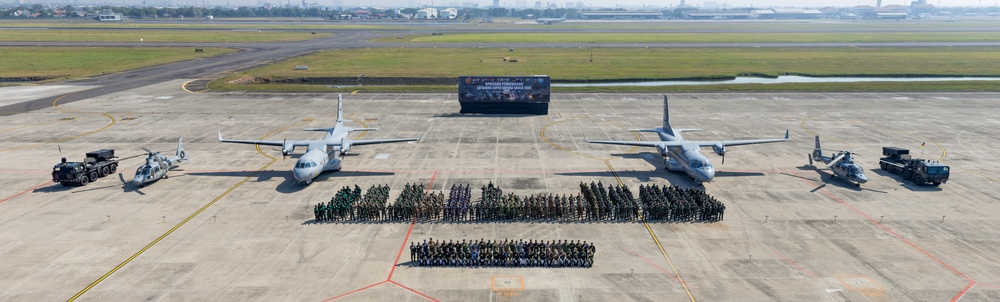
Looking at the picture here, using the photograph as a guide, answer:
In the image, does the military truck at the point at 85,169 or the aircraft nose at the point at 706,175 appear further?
the aircraft nose at the point at 706,175

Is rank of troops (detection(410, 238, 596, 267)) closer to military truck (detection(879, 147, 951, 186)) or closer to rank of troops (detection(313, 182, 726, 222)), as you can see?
rank of troops (detection(313, 182, 726, 222))

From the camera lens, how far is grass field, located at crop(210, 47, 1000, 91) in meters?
108

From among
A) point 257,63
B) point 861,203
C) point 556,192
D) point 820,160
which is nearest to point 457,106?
point 556,192

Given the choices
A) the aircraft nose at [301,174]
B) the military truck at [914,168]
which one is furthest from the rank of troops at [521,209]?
the military truck at [914,168]

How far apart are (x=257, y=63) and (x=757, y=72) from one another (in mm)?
110024

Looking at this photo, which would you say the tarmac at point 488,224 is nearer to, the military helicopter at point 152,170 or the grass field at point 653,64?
the military helicopter at point 152,170

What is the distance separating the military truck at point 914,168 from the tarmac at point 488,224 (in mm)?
826

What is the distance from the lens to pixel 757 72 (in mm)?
117062

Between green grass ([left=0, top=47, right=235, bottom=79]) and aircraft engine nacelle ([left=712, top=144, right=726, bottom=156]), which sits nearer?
aircraft engine nacelle ([left=712, top=144, right=726, bottom=156])

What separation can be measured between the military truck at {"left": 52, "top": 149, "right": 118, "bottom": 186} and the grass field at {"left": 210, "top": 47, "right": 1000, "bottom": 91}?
49766 mm

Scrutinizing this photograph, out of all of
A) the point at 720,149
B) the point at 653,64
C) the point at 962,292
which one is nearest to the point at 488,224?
the point at 720,149

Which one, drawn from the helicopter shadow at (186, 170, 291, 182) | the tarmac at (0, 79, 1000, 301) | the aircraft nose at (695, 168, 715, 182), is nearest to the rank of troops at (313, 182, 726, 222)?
the tarmac at (0, 79, 1000, 301)

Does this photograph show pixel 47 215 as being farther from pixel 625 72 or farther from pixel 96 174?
pixel 625 72

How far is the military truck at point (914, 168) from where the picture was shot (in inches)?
1626
